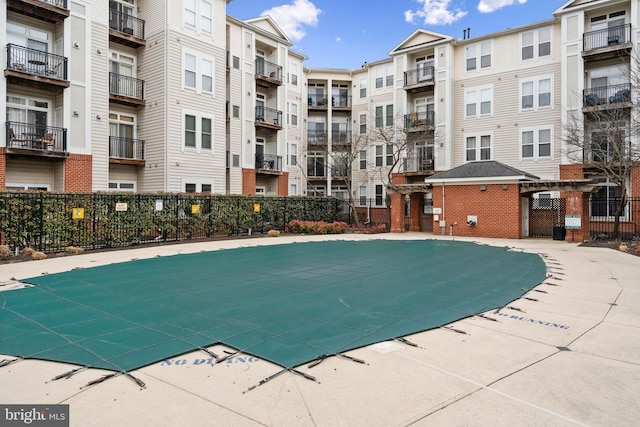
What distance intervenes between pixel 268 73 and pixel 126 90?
939cm

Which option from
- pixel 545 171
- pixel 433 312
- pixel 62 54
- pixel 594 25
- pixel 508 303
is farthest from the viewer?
pixel 545 171

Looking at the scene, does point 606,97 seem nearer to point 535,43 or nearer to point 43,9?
point 535,43

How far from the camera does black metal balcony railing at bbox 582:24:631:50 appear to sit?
20.6m

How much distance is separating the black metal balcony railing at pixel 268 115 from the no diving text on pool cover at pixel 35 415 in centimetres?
2396

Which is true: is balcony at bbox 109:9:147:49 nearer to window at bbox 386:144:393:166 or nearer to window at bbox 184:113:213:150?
window at bbox 184:113:213:150

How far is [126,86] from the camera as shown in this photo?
20.7 meters

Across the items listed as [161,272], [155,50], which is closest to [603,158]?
[161,272]

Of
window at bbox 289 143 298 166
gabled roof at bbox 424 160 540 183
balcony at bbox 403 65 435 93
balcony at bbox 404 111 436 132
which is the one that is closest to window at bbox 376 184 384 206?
balcony at bbox 404 111 436 132

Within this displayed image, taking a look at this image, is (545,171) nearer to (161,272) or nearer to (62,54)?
(161,272)

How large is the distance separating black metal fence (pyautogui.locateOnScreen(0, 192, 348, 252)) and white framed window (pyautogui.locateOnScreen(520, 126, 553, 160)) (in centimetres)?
1493

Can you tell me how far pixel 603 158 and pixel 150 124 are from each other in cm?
2211

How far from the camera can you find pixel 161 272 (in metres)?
9.45

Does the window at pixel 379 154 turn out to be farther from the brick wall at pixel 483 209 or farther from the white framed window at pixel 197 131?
the white framed window at pixel 197 131

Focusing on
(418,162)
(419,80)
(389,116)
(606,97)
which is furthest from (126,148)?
(606,97)
